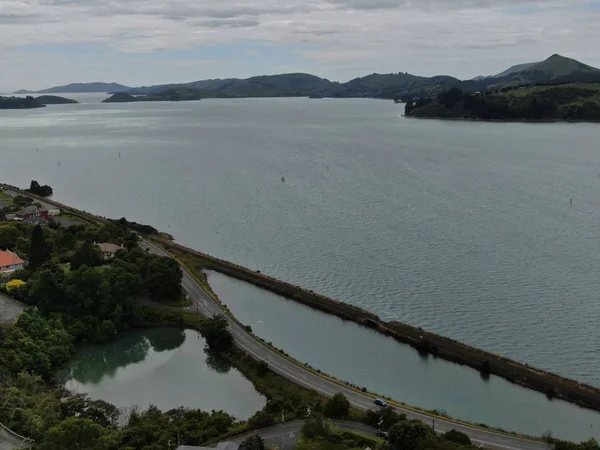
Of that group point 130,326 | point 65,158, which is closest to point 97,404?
point 130,326

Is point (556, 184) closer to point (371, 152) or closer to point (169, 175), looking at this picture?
point (371, 152)

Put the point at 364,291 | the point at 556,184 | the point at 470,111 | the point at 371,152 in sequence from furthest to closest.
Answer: the point at 470,111 → the point at 371,152 → the point at 556,184 → the point at 364,291

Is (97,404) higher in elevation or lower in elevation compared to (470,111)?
lower

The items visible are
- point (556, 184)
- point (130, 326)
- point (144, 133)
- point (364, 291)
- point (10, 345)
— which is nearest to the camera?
point (10, 345)

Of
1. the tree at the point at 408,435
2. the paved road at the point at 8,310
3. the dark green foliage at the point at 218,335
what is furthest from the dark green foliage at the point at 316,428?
the paved road at the point at 8,310

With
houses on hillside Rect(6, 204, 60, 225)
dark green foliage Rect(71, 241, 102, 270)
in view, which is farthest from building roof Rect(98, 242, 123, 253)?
houses on hillside Rect(6, 204, 60, 225)
